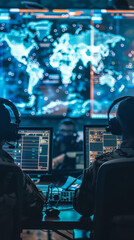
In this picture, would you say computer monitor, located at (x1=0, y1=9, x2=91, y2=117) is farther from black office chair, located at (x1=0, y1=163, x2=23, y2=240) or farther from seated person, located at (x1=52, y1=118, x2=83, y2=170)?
black office chair, located at (x1=0, y1=163, x2=23, y2=240)

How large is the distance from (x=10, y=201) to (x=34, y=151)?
724 mm

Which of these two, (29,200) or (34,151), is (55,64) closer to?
(34,151)

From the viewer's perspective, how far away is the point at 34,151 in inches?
60.8

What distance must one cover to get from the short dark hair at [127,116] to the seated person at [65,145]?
127 centimetres

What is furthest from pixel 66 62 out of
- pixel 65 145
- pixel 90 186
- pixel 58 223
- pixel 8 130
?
pixel 58 223

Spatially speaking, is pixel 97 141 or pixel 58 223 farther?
pixel 97 141

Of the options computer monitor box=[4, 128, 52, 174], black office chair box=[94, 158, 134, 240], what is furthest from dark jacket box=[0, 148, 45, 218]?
computer monitor box=[4, 128, 52, 174]

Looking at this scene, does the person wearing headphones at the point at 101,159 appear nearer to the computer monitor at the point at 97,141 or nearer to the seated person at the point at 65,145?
the computer monitor at the point at 97,141

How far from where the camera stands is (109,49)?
2.69m

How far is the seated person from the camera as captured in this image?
7.22ft

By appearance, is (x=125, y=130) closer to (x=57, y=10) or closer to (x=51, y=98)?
(x=51, y=98)

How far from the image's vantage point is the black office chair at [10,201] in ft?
2.64

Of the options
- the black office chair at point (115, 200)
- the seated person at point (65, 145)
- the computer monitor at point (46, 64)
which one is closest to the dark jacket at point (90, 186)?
the black office chair at point (115, 200)

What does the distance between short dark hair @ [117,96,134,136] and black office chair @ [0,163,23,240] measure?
523 millimetres
